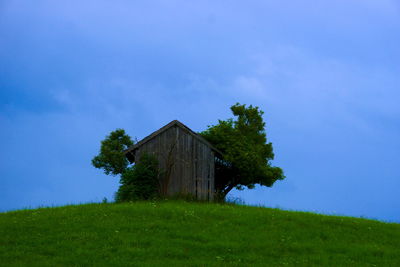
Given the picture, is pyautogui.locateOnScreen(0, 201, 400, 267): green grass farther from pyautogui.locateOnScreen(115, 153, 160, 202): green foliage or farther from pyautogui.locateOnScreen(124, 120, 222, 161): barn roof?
pyautogui.locateOnScreen(124, 120, 222, 161): barn roof

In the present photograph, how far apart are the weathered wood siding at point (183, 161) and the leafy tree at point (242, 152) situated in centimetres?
227

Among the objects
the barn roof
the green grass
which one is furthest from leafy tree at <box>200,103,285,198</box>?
the green grass

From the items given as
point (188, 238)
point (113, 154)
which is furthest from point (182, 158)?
point (188, 238)

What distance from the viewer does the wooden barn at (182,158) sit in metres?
42.3

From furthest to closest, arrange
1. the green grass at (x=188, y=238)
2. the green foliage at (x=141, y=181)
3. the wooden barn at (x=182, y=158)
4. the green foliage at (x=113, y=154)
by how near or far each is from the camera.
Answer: the green foliage at (x=113, y=154) < the wooden barn at (x=182, y=158) < the green foliage at (x=141, y=181) < the green grass at (x=188, y=238)

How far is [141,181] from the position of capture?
40.9 m

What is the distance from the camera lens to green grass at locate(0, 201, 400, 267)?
74.5 ft

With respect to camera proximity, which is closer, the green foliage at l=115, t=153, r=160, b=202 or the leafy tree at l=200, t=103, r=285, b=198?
the green foliage at l=115, t=153, r=160, b=202

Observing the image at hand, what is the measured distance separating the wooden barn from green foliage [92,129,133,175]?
18.8 ft

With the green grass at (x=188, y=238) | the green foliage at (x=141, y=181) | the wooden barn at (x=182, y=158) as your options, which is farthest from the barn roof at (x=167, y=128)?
the green grass at (x=188, y=238)

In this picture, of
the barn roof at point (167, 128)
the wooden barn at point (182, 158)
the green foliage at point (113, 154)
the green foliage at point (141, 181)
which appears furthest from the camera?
the green foliage at point (113, 154)

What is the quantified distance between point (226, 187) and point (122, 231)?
22.4 meters

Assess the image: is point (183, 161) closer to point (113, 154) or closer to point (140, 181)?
point (140, 181)

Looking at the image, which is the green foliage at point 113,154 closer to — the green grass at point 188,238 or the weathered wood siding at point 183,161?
the weathered wood siding at point 183,161
